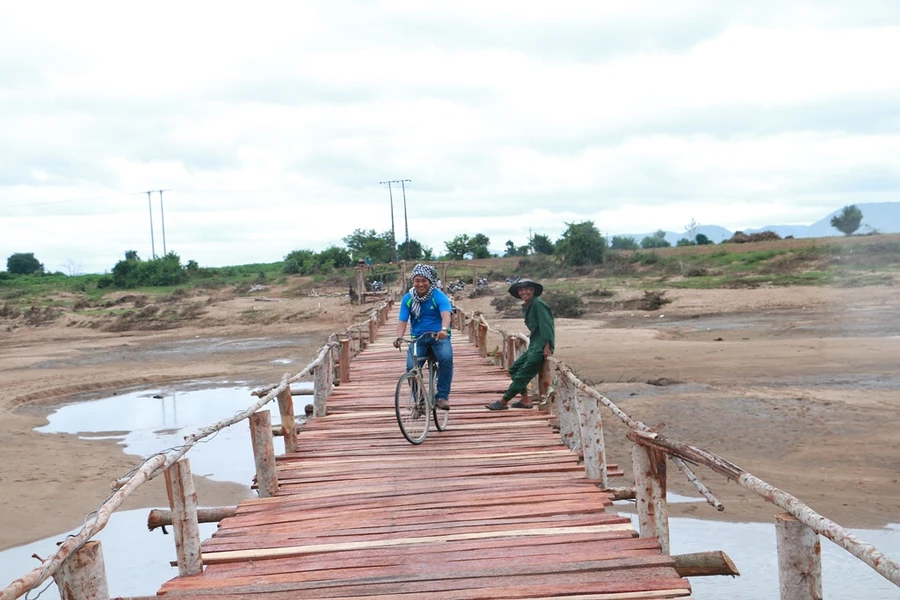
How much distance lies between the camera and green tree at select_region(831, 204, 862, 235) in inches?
2293

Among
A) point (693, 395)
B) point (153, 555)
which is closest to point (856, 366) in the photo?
point (693, 395)

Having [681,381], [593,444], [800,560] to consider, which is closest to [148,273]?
[681,381]

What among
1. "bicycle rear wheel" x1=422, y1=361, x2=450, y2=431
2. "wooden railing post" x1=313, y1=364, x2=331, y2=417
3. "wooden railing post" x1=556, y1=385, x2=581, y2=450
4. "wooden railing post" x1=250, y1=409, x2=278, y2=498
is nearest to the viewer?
"wooden railing post" x1=250, y1=409, x2=278, y2=498

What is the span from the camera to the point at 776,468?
1093 cm

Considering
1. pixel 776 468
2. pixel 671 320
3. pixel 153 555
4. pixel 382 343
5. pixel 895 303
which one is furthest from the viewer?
pixel 671 320

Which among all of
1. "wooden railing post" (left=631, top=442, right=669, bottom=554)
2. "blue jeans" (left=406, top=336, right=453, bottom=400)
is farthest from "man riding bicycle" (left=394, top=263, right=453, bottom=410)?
"wooden railing post" (left=631, top=442, right=669, bottom=554)

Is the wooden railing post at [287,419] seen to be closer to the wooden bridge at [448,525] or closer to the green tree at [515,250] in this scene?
the wooden bridge at [448,525]

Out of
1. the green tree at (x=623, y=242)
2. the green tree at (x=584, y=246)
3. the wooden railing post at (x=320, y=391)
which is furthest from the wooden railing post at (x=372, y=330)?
the green tree at (x=623, y=242)

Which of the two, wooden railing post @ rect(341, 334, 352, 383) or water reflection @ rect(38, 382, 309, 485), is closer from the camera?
wooden railing post @ rect(341, 334, 352, 383)

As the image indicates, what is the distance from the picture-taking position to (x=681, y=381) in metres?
17.0

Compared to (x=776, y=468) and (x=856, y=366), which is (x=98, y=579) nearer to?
(x=776, y=468)

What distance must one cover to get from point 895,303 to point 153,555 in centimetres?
2454

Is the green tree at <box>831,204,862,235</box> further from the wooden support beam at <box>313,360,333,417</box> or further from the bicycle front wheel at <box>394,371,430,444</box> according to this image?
the bicycle front wheel at <box>394,371,430,444</box>

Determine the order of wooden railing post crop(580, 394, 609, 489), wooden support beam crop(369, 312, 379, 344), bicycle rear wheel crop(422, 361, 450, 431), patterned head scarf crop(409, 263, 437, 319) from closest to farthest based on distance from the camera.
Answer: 1. wooden railing post crop(580, 394, 609, 489)
2. patterned head scarf crop(409, 263, 437, 319)
3. bicycle rear wheel crop(422, 361, 450, 431)
4. wooden support beam crop(369, 312, 379, 344)
